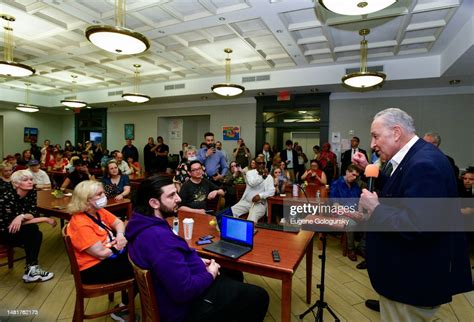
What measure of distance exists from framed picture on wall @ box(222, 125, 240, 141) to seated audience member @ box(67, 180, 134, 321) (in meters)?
5.97

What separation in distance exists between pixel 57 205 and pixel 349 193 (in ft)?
11.9

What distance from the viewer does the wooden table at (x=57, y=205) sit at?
2807mm

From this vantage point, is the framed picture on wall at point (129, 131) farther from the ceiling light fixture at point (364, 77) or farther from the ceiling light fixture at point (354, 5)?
the ceiling light fixture at point (354, 5)

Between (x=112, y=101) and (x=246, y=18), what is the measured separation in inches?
264

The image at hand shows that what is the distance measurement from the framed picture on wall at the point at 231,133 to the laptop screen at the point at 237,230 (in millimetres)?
6029

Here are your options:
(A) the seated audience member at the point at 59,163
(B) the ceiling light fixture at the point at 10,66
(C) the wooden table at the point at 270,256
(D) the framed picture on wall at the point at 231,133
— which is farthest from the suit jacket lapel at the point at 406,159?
(A) the seated audience member at the point at 59,163

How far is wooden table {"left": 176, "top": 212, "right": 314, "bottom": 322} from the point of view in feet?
5.15

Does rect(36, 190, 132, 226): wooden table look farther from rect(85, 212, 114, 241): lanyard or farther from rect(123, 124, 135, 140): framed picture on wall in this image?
rect(123, 124, 135, 140): framed picture on wall

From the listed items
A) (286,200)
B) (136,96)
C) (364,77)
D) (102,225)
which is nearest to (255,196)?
(286,200)

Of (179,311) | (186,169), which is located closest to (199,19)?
(186,169)

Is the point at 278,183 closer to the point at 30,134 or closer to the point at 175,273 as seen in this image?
the point at 175,273

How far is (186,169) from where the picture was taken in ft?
13.4

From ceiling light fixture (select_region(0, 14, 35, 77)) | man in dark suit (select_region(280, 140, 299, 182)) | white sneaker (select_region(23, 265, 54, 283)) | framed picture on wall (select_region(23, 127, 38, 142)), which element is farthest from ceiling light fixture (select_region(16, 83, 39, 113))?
man in dark suit (select_region(280, 140, 299, 182))

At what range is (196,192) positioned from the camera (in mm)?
3301
